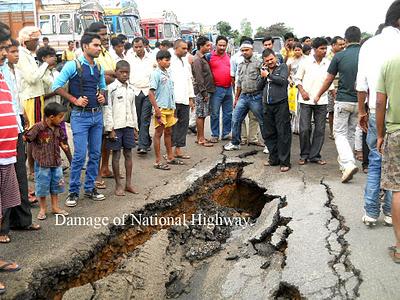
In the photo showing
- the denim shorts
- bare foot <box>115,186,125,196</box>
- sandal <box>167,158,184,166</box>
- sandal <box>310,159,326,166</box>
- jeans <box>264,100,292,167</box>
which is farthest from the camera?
sandal <box>167,158,184,166</box>

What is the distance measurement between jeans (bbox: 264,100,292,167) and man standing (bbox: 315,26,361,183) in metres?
0.72

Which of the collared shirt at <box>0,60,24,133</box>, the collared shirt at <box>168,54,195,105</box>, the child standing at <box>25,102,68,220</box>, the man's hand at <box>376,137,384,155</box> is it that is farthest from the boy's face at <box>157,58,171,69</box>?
the man's hand at <box>376,137,384,155</box>

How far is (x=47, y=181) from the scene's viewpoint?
14.6 ft

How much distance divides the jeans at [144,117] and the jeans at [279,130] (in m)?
1.90

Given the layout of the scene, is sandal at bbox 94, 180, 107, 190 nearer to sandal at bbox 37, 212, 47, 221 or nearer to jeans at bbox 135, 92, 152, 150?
sandal at bbox 37, 212, 47, 221

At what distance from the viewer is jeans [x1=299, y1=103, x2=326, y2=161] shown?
648 centimetres

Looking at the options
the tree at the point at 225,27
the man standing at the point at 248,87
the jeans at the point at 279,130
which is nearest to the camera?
the jeans at the point at 279,130

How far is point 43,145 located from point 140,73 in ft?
10.4

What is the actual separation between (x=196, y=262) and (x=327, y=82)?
2906 mm

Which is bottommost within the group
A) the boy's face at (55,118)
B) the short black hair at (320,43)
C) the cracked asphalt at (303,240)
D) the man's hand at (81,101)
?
A: the cracked asphalt at (303,240)

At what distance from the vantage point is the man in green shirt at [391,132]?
11.1ft

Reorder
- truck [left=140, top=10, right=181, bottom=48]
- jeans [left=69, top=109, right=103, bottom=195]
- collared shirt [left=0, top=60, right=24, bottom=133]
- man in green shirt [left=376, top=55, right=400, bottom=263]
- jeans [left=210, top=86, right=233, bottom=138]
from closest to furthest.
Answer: man in green shirt [left=376, top=55, right=400, bottom=263] → collared shirt [left=0, top=60, right=24, bottom=133] → jeans [left=69, top=109, right=103, bottom=195] → jeans [left=210, top=86, right=233, bottom=138] → truck [left=140, top=10, right=181, bottom=48]

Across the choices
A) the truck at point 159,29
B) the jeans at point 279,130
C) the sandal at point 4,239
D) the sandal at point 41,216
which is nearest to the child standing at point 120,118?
the sandal at point 41,216

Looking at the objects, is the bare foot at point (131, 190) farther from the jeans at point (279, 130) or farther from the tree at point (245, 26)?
the tree at point (245, 26)
